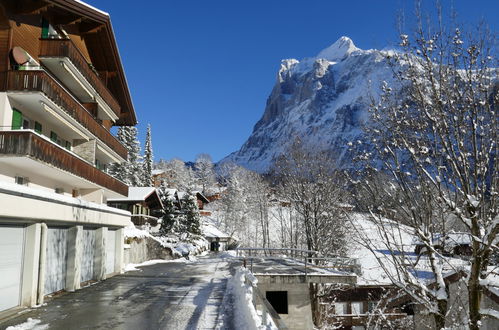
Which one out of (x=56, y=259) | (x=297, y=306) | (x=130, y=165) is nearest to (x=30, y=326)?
(x=56, y=259)

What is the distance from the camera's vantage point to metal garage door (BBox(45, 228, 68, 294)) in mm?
13414

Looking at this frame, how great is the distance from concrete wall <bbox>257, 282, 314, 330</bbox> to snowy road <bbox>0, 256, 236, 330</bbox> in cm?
355

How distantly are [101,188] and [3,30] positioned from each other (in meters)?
11.5

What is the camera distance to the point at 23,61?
17.8 m

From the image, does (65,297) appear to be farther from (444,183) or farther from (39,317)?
(444,183)

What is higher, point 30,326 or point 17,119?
point 17,119

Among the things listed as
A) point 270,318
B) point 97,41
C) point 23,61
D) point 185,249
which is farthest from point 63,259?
point 185,249

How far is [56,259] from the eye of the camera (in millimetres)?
13977

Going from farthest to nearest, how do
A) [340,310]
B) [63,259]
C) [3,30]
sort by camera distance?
1. [340,310]
2. [3,30]
3. [63,259]

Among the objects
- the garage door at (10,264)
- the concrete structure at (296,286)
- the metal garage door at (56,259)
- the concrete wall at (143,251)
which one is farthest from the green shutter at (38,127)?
the concrete structure at (296,286)

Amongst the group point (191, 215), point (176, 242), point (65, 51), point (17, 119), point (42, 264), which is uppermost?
point (65, 51)

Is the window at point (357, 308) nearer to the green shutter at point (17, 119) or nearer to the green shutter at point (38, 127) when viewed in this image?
the green shutter at point (38, 127)

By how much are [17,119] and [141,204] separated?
34.3 meters

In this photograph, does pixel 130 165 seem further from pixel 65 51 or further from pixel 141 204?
pixel 65 51
